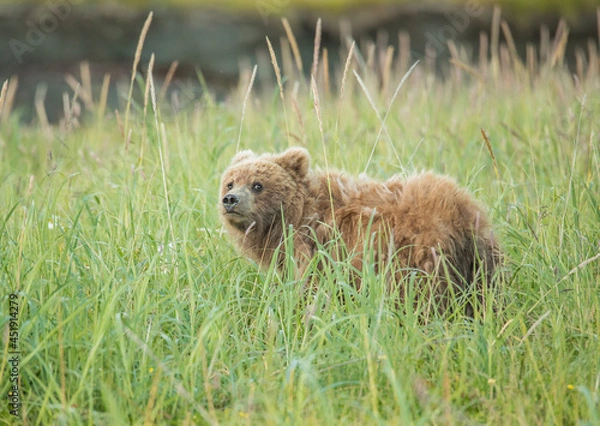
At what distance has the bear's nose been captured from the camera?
→ 3.77 meters

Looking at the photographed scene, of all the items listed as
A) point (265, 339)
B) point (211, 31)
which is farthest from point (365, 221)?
point (211, 31)

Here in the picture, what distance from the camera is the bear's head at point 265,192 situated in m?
3.82

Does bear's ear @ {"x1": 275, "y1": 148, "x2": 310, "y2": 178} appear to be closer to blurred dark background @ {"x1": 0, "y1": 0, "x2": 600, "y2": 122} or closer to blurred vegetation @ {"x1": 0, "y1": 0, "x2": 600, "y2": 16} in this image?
blurred dark background @ {"x1": 0, "y1": 0, "x2": 600, "y2": 122}

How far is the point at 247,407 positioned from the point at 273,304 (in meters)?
0.89

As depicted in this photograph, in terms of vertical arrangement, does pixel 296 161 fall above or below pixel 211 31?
below

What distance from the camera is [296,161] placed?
3.96 m

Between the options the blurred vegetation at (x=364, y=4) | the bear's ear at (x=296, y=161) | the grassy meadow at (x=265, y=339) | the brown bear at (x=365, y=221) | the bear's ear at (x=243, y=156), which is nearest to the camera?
the grassy meadow at (x=265, y=339)

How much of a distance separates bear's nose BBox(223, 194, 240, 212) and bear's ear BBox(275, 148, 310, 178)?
368 millimetres

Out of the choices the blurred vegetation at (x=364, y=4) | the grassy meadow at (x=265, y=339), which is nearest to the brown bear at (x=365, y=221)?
the grassy meadow at (x=265, y=339)

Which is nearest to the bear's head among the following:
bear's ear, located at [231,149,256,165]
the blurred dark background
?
bear's ear, located at [231,149,256,165]

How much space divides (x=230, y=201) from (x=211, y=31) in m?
7.81

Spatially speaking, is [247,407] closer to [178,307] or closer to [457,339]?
[178,307]

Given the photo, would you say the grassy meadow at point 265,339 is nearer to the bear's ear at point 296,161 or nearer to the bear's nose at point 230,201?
the bear's nose at point 230,201

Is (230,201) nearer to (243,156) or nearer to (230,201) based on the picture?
(230,201)
